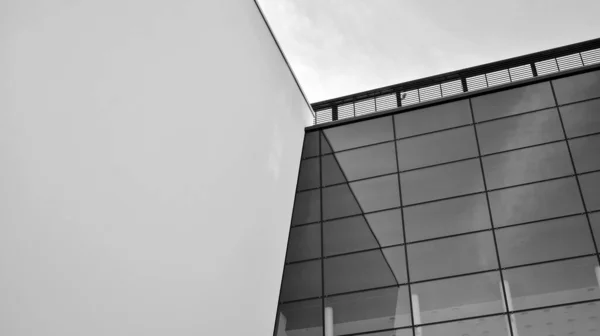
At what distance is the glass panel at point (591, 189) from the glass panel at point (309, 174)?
9.56 m

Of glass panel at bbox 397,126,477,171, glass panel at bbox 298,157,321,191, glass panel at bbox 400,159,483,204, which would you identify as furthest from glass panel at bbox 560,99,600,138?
glass panel at bbox 298,157,321,191

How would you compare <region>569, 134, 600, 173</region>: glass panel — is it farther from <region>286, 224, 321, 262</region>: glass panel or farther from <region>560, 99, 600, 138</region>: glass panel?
<region>286, 224, 321, 262</region>: glass panel

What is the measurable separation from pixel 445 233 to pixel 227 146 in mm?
8136

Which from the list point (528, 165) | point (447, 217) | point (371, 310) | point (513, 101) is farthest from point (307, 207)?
point (513, 101)

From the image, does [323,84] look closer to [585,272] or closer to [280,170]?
[280,170]

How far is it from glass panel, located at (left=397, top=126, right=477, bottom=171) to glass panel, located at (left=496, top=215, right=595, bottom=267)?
3.76m

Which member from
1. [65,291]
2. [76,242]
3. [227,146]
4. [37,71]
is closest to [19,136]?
[37,71]

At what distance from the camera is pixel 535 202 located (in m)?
19.8

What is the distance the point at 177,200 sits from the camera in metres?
14.9

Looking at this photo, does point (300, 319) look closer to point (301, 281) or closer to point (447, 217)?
point (301, 281)

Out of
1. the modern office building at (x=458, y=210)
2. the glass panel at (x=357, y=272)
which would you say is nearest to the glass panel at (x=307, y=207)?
the modern office building at (x=458, y=210)

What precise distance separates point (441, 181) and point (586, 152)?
5011mm

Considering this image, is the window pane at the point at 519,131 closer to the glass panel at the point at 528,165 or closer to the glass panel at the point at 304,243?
the glass panel at the point at 528,165

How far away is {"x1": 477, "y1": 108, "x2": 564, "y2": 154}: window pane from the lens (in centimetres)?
2145
